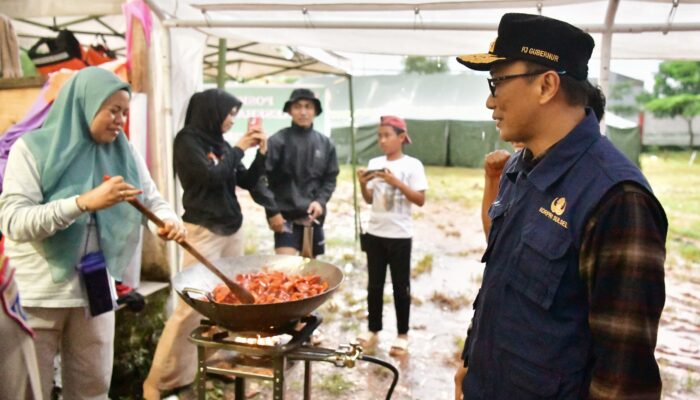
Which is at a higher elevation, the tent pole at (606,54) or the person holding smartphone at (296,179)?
the tent pole at (606,54)

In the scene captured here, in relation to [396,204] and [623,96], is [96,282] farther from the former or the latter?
[623,96]

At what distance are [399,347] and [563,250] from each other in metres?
3.22

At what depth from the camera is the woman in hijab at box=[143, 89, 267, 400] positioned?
345 cm

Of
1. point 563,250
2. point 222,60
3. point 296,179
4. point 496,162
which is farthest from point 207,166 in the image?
point 222,60

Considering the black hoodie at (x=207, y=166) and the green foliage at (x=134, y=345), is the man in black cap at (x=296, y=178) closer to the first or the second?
the black hoodie at (x=207, y=166)

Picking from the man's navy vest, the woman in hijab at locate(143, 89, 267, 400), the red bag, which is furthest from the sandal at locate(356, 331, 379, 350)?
the red bag

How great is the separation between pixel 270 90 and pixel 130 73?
4841 millimetres

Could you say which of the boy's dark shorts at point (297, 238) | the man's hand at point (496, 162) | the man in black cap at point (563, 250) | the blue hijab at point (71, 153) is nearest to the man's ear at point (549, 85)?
the man in black cap at point (563, 250)

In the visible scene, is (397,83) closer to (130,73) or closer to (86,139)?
(130,73)

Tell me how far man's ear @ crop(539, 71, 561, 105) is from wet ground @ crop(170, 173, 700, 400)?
285 centimetres

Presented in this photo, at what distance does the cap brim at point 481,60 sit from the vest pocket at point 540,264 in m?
0.53

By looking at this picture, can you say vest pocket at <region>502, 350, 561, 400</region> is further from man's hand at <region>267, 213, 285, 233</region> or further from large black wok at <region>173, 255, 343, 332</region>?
man's hand at <region>267, 213, 285, 233</region>

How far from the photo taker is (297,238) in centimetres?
457

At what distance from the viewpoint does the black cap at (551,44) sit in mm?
1458
